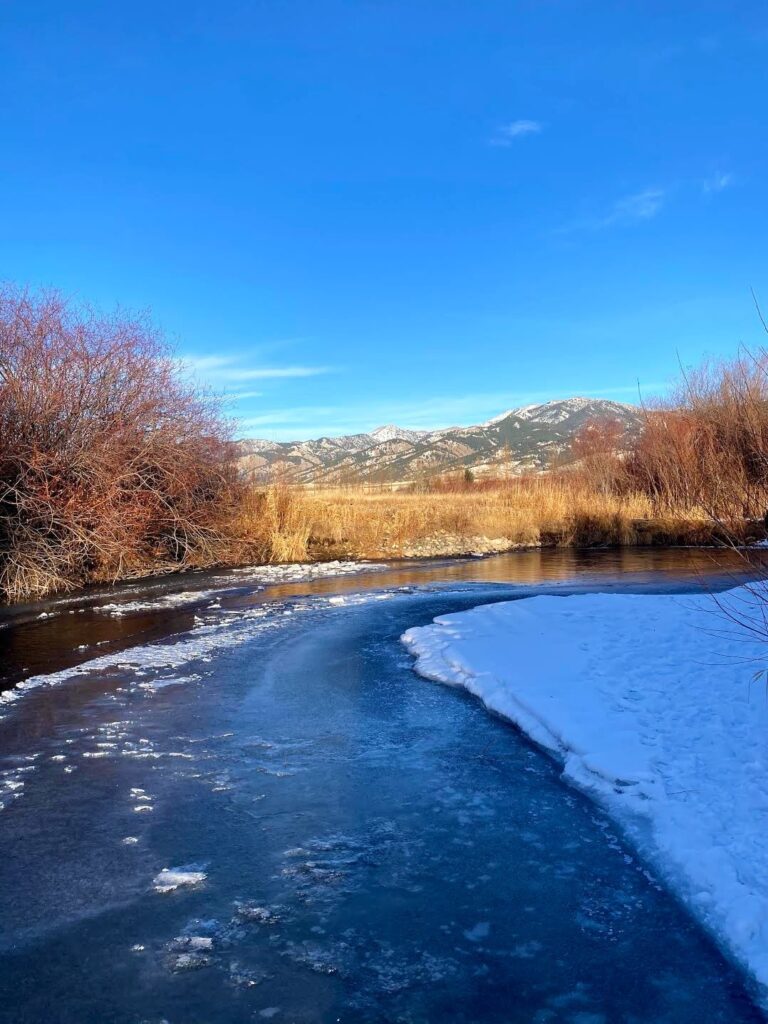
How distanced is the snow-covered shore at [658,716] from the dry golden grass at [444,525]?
434 inches

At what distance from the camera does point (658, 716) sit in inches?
223

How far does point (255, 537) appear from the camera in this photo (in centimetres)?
2023

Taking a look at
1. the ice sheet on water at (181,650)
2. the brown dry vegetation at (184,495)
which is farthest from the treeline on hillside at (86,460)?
the ice sheet on water at (181,650)

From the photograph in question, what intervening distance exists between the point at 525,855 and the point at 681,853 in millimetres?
802

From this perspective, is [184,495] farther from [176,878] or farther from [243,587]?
[176,878]

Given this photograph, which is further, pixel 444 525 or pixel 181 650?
pixel 444 525

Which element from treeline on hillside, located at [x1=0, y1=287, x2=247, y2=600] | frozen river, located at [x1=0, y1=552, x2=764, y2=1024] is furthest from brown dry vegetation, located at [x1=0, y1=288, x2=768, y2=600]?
frozen river, located at [x1=0, y1=552, x2=764, y2=1024]

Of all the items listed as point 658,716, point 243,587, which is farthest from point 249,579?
point 658,716

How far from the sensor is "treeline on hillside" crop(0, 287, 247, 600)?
1466 centimetres

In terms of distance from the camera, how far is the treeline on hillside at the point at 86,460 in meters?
14.7

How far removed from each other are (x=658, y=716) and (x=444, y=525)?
60.0ft

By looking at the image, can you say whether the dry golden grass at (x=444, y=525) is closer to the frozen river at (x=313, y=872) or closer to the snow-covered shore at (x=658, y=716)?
the snow-covered shore at (x=658, y=716)

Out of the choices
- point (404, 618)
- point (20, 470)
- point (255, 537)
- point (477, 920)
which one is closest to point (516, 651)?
point (404, 618)

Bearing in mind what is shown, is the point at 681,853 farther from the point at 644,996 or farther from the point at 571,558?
the point at 571,558
